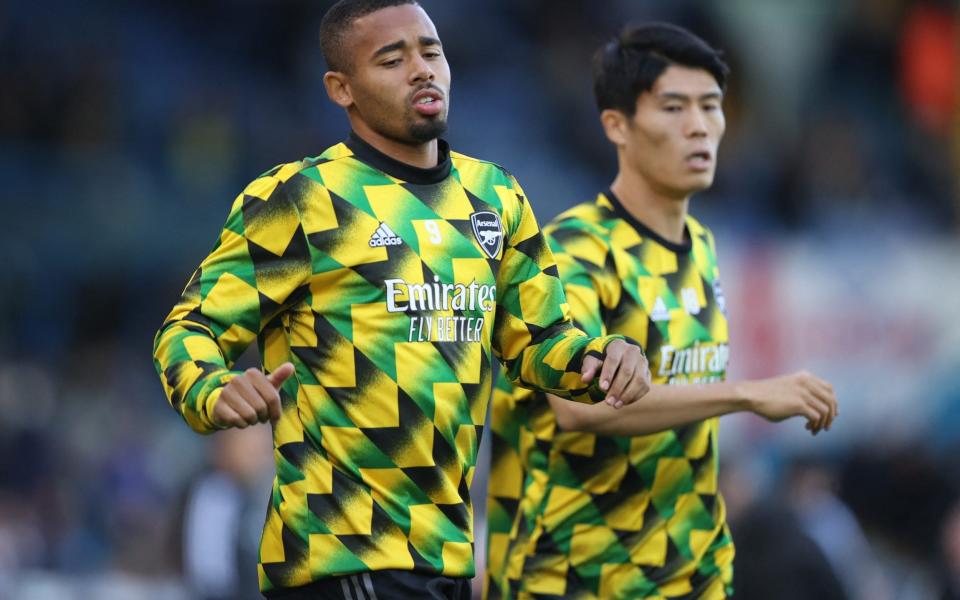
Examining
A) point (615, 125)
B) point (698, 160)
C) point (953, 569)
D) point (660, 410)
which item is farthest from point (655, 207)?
point (953, 569)

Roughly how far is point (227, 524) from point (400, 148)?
200 inches

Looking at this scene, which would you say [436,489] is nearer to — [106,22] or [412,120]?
[412,120]

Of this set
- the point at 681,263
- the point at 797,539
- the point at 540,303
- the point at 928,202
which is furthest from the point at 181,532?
the point at 928,202

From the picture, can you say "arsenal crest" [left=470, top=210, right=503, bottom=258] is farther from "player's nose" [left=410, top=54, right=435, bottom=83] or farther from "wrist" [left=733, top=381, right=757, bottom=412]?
"wrist" [left=733, top=381, right=757, bottom=412]

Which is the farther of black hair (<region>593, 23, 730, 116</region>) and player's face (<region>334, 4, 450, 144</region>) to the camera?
black hair (<region>593, 23, 730, 116</region>)

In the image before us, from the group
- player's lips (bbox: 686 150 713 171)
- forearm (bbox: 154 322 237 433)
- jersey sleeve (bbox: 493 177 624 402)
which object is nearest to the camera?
forearm (bbox: 154 322 237 433)

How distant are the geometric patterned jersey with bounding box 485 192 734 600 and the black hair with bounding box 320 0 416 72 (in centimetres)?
129

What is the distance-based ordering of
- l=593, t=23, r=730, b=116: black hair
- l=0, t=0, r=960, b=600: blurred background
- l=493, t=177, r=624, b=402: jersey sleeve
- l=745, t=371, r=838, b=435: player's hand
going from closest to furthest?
1. l=493, t=177, r=624, b=402: jersey sleeve
2. l=745, t=371, r=838, b=435: player's hand
3. l=593, t=23, r=730, b=116: black hair
4. l=0, t=0, r=960, b=600: blurred background

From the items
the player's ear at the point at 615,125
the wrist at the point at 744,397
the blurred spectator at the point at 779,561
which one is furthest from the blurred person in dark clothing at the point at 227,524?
the wrist at the point at 744,397

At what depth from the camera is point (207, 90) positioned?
1650cm

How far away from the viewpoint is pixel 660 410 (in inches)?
217

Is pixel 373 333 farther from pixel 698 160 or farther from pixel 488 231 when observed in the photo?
pixel 698 160

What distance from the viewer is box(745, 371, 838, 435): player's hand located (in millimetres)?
5316

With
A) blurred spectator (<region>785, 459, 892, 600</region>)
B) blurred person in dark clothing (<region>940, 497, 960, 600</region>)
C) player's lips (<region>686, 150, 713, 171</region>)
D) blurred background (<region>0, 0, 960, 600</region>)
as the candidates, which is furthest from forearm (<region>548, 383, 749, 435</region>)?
blurred background (<region>0, 0, 960, 600</region>)
